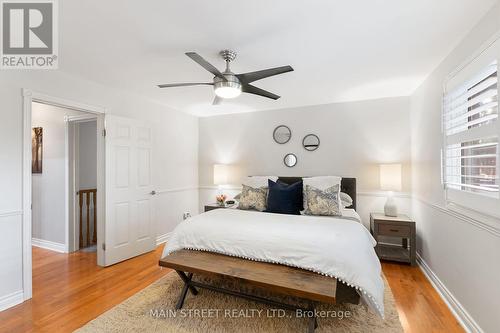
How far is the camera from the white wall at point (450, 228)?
5.47ft

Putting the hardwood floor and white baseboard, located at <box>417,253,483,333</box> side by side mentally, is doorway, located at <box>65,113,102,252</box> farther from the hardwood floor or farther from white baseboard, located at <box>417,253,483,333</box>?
white baseboard, located at <box>417,253,483,333</box>

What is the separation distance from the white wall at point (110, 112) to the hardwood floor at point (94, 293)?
0.36m

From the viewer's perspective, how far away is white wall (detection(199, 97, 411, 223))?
369 cm

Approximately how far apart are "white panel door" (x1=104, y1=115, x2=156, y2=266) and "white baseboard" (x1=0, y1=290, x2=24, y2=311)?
0.90m

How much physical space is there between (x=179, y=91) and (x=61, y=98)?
141 centimetres

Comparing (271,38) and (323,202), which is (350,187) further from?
(271,38)

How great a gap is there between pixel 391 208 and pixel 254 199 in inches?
79.4

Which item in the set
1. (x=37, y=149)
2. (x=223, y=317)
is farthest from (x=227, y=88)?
(x=37, y=149)

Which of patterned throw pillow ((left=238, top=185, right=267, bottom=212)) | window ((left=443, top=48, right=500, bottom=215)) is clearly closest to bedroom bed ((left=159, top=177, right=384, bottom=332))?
patterned throw pillow ((left=238, top=185, right=267, bottom=212))

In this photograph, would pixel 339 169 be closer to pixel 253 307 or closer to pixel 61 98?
pixel 253 307

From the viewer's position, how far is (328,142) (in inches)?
160

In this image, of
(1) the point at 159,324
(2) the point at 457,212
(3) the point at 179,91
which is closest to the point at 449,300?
(2) the point at 457,212

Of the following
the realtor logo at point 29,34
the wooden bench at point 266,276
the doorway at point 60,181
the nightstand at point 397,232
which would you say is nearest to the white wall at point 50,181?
the doorway at point 60,181

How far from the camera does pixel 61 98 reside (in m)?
2.72
